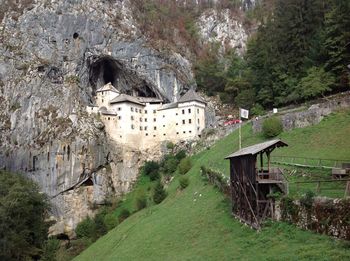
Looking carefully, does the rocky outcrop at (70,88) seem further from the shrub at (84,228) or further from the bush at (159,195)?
the bush at (159,195)

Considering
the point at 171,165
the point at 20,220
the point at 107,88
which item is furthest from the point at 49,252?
the point at 107,88

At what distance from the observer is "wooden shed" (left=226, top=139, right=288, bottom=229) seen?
21.4 m

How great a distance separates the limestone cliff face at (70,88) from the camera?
221ft

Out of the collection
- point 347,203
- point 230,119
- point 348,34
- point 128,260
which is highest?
point 348,34

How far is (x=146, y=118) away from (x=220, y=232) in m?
52.4

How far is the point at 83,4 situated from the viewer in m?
77.2

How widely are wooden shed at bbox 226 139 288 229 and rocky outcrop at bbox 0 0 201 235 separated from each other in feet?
154

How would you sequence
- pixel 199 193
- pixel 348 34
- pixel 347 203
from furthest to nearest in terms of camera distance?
pixel 348 34 → pixel 199 193 → pixel 347 203

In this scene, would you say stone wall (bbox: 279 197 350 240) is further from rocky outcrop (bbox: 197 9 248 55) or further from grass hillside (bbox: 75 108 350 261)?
rocky outcrop (bbox: 197 9 248 55)

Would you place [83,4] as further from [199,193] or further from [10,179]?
[199,193]

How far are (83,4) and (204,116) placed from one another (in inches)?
1202

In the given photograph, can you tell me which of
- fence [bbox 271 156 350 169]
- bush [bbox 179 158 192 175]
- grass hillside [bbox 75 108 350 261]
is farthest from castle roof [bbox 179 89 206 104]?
fence [bbox 271 156 350 169]

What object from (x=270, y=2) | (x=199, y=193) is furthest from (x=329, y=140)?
(x=270, y=2)

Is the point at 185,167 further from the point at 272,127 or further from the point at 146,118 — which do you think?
the point at 146,118
